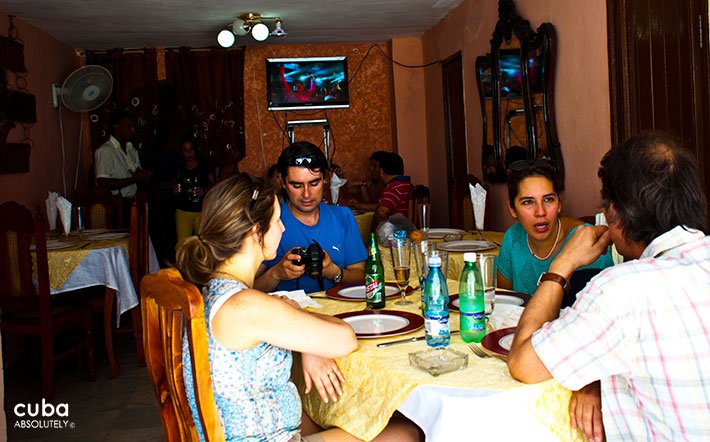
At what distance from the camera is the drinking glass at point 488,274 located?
1797 mm

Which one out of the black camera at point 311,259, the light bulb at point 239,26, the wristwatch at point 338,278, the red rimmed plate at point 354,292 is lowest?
the red rimmed plate at point 354,292

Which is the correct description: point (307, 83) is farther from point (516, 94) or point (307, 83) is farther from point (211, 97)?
point (516, 94)

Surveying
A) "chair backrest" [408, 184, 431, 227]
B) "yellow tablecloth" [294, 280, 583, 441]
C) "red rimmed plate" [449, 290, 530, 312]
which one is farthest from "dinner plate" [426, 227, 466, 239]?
"yellow tablecloth" [294, 280, 583, 441]

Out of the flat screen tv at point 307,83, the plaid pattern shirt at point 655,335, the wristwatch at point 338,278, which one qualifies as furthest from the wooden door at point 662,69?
the flat screen tv at point 307,83

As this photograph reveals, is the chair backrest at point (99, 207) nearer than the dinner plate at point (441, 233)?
No

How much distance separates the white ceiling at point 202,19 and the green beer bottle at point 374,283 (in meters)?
3.95

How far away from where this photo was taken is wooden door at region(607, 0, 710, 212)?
10.3 ft

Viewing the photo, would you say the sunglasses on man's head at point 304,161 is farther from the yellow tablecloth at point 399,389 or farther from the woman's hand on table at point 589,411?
the woman's hand on table at point 589,411

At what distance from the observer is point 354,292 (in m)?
2.40

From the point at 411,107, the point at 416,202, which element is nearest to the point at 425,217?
the point at 416,202

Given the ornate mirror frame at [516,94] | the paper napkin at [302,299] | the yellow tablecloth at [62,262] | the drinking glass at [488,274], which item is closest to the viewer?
the drinking glass at [488,274]

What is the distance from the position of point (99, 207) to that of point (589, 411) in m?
5.23

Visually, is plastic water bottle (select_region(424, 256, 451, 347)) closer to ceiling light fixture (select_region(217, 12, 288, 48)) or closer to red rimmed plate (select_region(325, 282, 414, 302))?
red rimmed plate (select_region(325, 282, 414, 302))

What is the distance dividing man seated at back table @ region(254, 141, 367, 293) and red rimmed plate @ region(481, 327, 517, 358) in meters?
0.97
